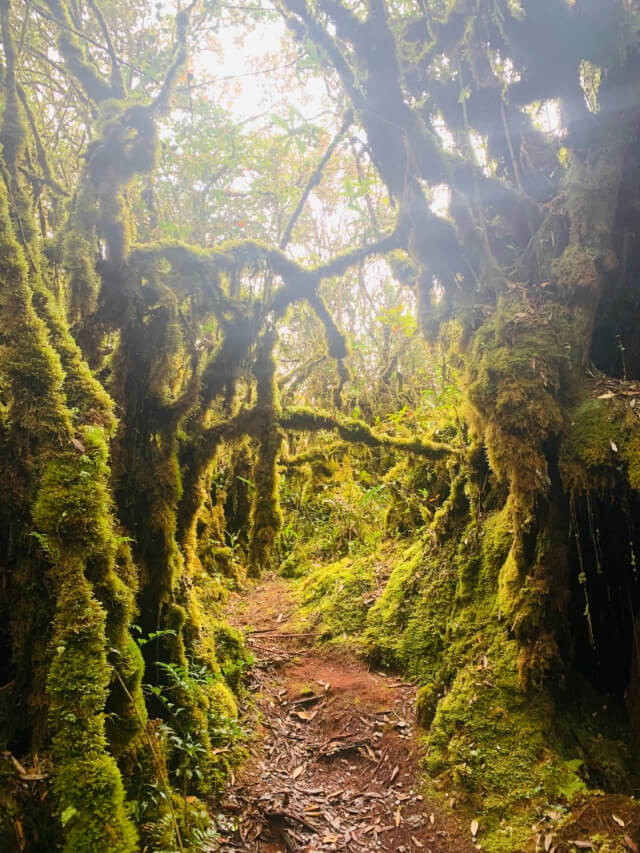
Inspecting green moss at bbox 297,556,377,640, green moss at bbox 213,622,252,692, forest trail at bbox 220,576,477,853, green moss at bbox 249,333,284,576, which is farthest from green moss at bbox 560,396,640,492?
green moss at bbox 297,556,377,640

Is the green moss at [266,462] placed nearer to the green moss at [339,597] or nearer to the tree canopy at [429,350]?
the tree canopy at [429,350]

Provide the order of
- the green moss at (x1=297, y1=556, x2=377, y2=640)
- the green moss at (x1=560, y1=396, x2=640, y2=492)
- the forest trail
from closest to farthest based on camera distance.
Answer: the green moss at (x1=560, y1=396, x2=640, y2=492), the forest trail, the green moss at (x1=297, y1=556, x2=377, y2=640)

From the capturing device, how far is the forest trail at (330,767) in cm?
452

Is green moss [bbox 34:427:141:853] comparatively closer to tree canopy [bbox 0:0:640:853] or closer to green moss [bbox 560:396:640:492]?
tree canopy [bbox 0:0:640:853]

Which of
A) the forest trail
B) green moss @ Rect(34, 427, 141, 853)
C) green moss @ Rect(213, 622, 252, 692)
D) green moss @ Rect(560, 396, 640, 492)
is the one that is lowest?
the forest trail

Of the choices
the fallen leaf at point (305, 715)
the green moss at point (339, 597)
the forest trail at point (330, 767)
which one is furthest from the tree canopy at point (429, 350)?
the green moss at point (339, 597)

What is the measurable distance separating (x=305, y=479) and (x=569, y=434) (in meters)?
7.99

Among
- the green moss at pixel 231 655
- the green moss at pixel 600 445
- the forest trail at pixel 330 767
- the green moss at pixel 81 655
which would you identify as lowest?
the forest trail at pixel 330 767

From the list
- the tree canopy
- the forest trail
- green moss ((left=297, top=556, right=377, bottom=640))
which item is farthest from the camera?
green moss ((left=297, top=556, right=377, bottom=640))

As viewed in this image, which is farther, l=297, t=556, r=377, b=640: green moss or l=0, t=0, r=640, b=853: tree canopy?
l=297, t=556, r=377, b=640: green moss

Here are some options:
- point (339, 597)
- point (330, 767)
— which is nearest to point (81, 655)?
point (330, 767)

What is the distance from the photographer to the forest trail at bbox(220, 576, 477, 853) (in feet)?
14.8

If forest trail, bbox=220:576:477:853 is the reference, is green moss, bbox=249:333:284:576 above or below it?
above

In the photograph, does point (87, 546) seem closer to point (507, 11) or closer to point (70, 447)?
point (70, 447)
